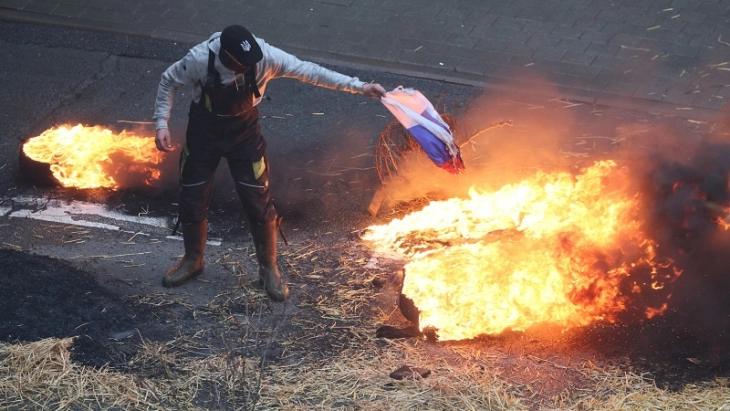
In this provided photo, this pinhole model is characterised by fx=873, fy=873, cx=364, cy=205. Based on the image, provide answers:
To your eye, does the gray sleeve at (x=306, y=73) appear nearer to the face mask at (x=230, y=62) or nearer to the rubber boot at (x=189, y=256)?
the face mask at (x=230, y=62)

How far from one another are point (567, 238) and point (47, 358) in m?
3.47

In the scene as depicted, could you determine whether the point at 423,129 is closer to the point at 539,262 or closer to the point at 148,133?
the point at 539,262

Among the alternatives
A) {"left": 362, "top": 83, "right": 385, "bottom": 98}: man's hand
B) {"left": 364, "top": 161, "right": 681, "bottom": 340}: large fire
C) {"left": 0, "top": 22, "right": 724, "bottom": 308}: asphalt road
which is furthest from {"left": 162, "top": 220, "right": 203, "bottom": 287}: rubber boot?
{"left": 362, "top": 83, "right": 385, "bottom": 98}: man's hand

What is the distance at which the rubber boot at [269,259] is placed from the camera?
6.00m

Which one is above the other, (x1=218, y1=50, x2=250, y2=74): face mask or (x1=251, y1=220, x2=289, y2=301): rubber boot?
(x1=218, y1=50, x2=250, y2=74): face mask

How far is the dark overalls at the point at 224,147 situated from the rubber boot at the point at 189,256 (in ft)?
0.32

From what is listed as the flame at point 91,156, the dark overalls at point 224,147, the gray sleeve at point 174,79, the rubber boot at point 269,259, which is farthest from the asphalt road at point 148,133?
the gray sleeve at point 174,79

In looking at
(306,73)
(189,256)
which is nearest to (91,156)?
(189,256)

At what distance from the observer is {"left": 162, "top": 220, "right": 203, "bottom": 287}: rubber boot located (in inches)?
240

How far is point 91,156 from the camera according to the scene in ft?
25.0

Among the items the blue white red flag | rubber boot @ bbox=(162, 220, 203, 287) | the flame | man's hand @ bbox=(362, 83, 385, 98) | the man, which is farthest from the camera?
the flame

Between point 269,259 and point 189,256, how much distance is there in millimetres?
596

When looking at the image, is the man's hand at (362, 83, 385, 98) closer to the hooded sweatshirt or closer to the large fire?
the hooded sweatshirt

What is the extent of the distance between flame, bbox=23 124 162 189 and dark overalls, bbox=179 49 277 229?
5.89ft
